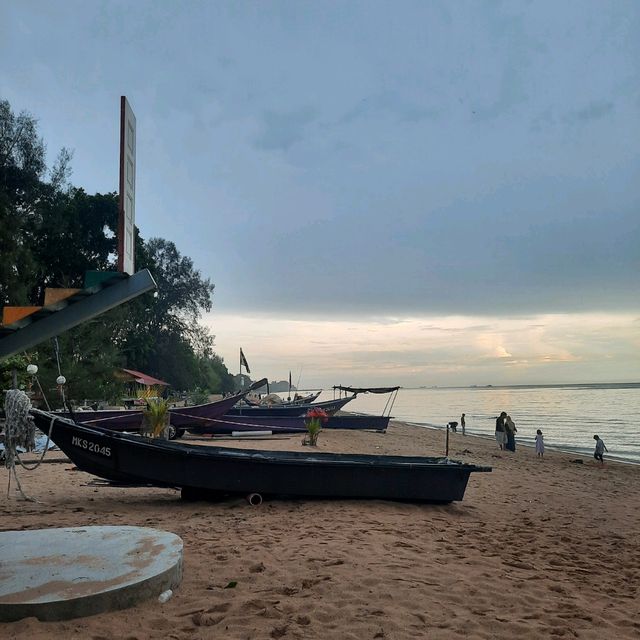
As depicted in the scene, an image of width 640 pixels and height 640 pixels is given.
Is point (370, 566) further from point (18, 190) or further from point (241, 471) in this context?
point (18, 190)

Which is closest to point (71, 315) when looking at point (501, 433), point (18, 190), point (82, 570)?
point (82, 570)

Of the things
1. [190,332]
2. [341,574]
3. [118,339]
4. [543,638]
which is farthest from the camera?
[190,332]

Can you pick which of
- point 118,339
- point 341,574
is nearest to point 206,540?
point 341,574

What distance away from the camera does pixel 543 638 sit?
153 inches

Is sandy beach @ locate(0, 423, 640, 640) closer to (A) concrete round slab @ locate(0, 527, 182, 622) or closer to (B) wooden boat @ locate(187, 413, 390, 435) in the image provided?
(A) concrete round slab @ locate(0, 527, 182, 622)

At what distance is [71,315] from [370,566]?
3.67 meters

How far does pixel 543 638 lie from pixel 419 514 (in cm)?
429

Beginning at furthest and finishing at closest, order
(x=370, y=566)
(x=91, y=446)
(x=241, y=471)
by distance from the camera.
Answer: (x=91, y=446) < (x=241, y=471) < (x=370, y=566)

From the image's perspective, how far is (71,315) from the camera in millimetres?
3580

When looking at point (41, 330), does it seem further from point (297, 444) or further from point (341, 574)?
point (297, 444)

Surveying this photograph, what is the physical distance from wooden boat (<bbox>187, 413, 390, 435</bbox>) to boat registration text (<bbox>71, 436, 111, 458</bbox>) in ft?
30.6

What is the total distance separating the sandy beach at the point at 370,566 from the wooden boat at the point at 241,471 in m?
0.23

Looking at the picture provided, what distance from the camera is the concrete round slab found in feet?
12.4

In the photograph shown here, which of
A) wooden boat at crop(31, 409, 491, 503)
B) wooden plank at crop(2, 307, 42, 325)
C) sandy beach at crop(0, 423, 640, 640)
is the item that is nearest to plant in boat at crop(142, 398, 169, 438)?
sandy beach at crop(0, 423, 640, 640)
